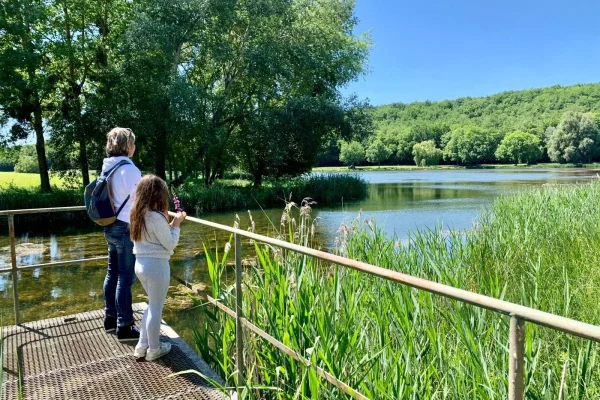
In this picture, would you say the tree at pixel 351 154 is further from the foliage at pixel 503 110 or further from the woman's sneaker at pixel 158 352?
the woman's sneaker at pixel 158 352

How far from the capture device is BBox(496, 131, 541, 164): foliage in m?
94.2

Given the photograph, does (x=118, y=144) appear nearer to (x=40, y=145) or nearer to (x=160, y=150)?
(x=160, y=150)

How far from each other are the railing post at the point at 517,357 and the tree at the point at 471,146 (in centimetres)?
10632

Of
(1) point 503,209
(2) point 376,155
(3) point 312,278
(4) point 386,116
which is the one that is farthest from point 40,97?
(4) point 386,116

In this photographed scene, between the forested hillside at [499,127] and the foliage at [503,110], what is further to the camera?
the foliage at [503,110]

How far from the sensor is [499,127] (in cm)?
11612

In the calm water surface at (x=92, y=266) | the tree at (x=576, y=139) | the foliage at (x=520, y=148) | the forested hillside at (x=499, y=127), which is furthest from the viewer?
the foliage at (x=520, y=148)

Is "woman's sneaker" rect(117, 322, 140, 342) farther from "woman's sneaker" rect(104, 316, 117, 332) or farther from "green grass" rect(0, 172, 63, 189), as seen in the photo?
"green grass" rect(0, 172, 63, 189)

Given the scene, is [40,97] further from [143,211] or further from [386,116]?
[386,116]

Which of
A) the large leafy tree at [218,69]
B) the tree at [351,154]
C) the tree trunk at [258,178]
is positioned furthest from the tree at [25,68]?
the tree at [351,154]

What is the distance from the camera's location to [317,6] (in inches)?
1283

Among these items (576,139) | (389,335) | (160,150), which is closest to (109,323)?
(389,335)

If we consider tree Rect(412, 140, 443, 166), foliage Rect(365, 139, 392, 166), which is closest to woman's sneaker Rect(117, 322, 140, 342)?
foliage Rect(365, 139, 392, 166)

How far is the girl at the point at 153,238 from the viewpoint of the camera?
316cm
